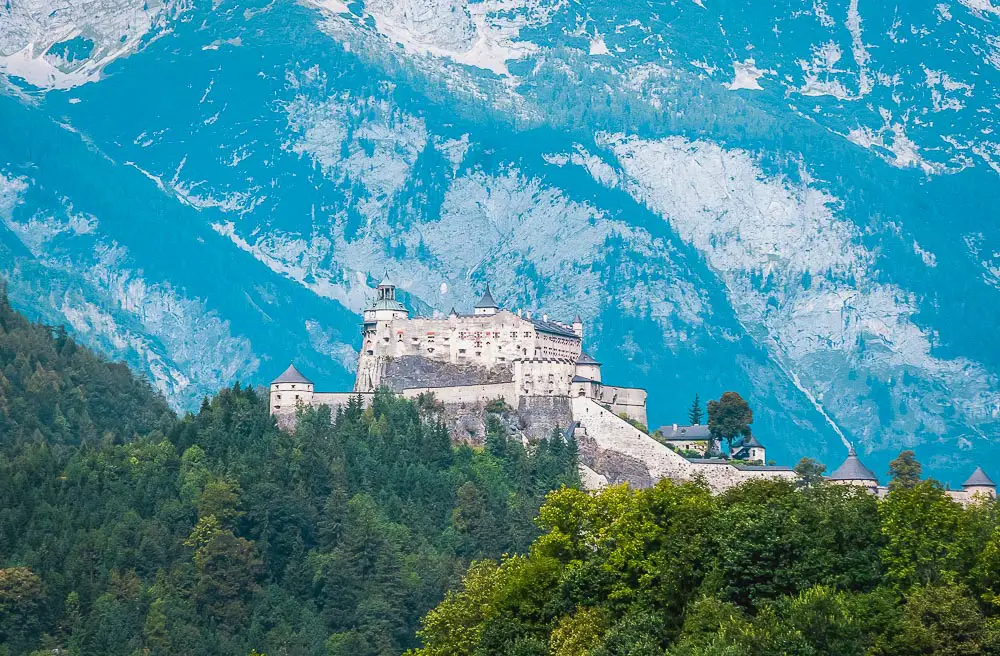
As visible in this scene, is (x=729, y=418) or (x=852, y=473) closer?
(x=852, y=473)

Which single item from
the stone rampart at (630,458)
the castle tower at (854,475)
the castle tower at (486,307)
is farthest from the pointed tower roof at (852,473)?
the castle tower at (486,307)

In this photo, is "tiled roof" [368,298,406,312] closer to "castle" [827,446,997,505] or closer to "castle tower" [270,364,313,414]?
"castle tower" [270,364,313,414]

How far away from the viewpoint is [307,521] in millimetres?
137625

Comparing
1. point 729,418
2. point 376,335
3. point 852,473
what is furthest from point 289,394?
point 852,473

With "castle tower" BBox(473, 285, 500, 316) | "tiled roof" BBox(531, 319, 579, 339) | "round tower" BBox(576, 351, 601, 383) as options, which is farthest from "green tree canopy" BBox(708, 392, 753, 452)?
"castle tower" BBox(473, 285, 500, 316)

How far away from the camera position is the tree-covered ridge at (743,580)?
72.0m

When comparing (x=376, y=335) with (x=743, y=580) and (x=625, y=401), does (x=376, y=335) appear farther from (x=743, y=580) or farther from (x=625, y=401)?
(x=743, y=580)

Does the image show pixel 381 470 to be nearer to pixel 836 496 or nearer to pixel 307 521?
pixel 307 521

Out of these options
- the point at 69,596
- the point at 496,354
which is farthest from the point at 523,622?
the point at 496,354

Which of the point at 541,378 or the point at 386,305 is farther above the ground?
the point at 541,378

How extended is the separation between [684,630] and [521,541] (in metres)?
56.9

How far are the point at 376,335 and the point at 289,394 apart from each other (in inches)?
363

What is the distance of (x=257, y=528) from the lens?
13612 centimetres

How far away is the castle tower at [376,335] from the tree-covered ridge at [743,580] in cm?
6161
